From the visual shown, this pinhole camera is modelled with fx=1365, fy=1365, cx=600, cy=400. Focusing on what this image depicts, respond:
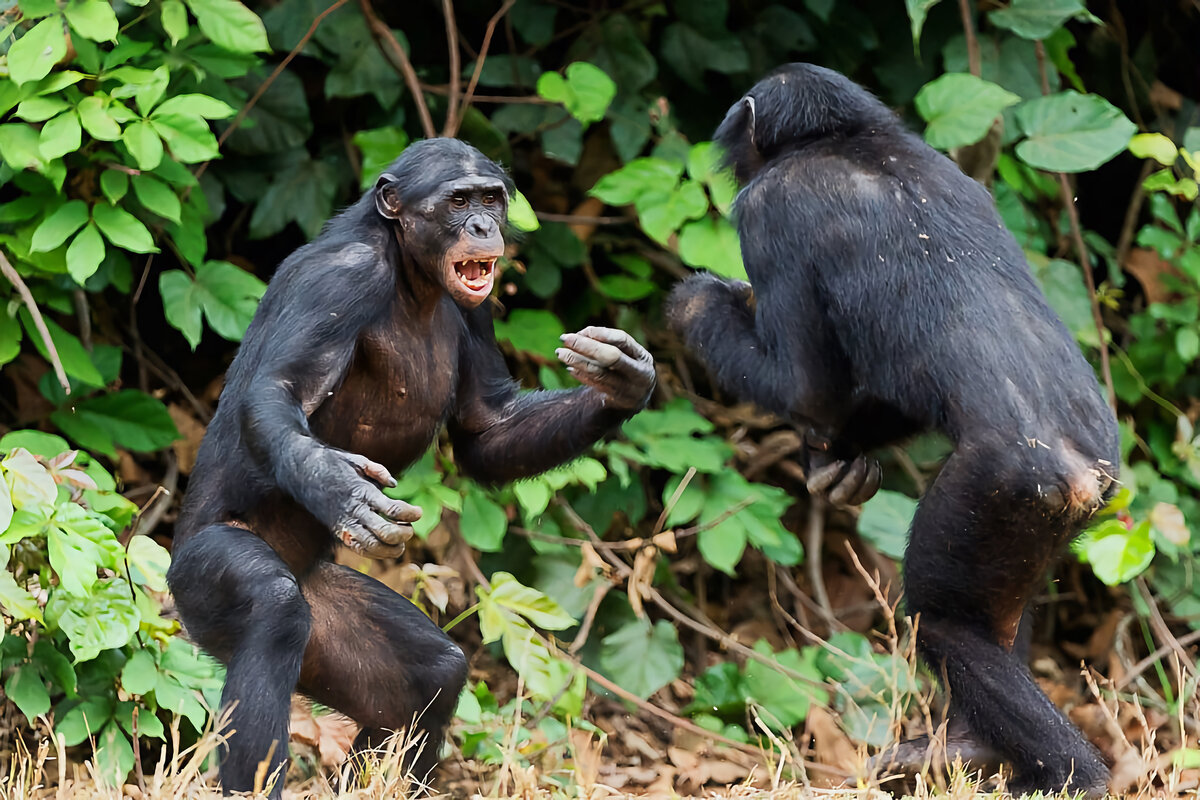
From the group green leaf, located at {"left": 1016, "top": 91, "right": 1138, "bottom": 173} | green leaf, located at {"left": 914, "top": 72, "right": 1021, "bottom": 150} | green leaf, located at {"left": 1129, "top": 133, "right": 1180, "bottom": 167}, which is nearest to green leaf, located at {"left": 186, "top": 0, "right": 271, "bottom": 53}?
green leaf, located at {"left": 914, "top": 72, "right": 1021, "bottom": 150}

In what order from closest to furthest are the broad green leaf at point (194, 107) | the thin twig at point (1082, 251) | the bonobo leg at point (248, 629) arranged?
the bonobo leg at point (248, 629) < the broad green leaf at point (194, 107) < the thin twig at point (1082, 251)

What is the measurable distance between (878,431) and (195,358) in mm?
3616

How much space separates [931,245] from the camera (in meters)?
4.46

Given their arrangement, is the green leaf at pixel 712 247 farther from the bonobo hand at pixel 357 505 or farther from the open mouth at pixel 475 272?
the bonobo hand at pixel 357 505

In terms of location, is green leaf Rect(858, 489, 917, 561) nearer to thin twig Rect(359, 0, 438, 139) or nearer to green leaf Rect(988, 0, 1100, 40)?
green leaf Rect(988, 0, 1100, 40)

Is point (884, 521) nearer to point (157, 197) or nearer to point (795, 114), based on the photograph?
point (795, 114)

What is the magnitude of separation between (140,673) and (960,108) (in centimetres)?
381

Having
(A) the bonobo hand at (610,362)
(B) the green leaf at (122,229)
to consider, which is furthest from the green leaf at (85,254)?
(A) the bonobo hand at (610,362)

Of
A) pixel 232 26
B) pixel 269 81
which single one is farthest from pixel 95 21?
pixel 269 81

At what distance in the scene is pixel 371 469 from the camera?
3426 millimetres

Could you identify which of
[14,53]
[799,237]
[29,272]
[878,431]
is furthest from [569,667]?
[14,53]

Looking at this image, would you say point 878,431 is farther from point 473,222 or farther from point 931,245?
point 473,222

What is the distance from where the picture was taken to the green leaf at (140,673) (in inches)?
178

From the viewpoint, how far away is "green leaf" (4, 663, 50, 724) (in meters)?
4.48
